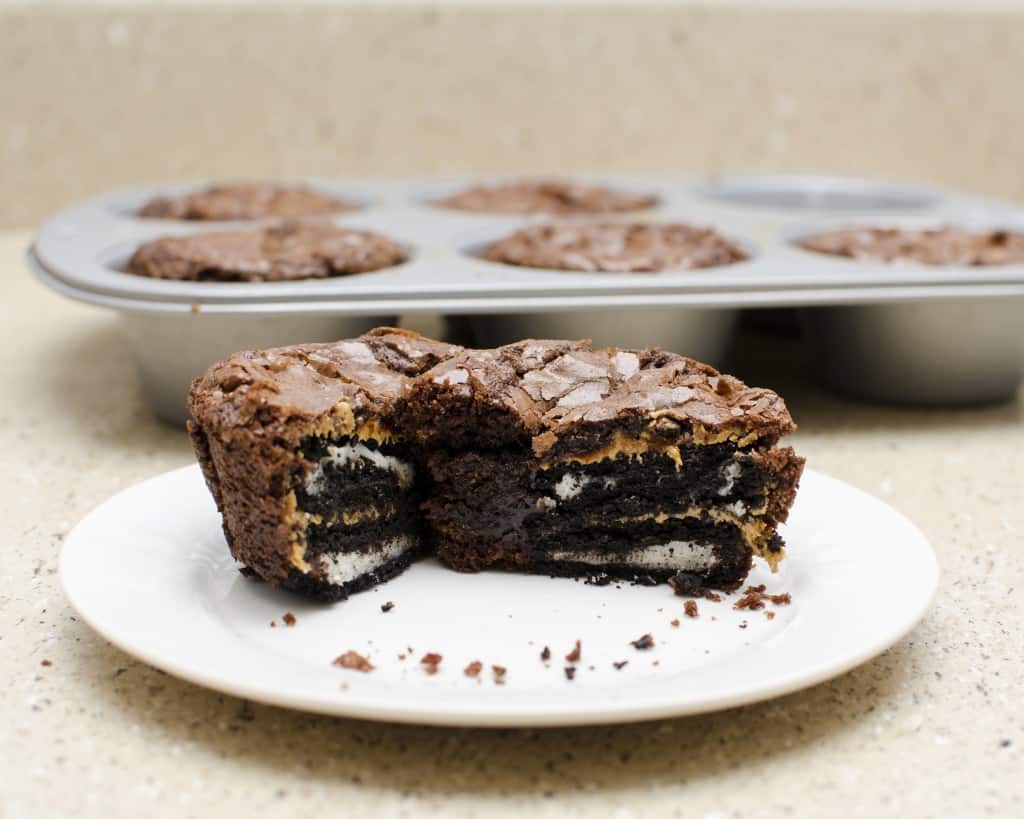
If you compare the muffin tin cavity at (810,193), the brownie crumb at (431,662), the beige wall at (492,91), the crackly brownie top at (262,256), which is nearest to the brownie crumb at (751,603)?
the brownie crumb at (431,662)

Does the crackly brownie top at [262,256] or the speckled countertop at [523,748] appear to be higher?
the crackly brownie top at [262,256]

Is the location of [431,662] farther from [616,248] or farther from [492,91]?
[492,91]

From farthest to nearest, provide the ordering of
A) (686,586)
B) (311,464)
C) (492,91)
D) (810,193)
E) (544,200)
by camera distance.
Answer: (492,91)
(810,193)
(544,200)
(686,586)
(311,464)

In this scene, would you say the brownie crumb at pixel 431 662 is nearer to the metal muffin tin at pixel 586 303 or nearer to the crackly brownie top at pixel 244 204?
the metal muffin tin at pixel 586 303

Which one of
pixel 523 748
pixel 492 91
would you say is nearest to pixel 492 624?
pixel 523 748

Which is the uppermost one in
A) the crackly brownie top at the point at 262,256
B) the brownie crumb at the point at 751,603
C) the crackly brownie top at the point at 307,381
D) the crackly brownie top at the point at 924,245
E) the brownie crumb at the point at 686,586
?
the crackly brownie top at the point at 307,381

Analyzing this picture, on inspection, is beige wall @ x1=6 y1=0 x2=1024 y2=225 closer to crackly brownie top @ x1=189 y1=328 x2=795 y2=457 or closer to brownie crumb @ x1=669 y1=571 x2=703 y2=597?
crackly brownie top @ x1=189 y1=328 x2=795 y2=457

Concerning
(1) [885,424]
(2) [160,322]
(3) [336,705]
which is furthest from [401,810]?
(1) [885,424]
